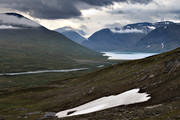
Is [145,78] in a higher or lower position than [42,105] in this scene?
higher

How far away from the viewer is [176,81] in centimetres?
5472

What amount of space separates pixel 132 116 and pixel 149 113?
8.28 feet

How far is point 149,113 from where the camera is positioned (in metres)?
35.8

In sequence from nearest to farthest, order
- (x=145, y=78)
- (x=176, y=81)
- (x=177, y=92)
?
(x=177, y=92)
(x=176, y=81)
(x=145, y=78)

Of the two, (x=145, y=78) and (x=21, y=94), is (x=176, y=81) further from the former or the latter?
(x=21, y=94)

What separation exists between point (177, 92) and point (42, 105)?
5327 centimetres

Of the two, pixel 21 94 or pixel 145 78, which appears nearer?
pixel 145 78

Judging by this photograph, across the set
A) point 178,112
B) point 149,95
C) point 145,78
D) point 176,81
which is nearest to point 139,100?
point 149,95

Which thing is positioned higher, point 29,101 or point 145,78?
point 145,78

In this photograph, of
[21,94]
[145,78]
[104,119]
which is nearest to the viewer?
[104,119]

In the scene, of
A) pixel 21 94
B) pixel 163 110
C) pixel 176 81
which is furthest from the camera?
pixel 21 94

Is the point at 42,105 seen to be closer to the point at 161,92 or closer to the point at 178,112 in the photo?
the point at 161,92

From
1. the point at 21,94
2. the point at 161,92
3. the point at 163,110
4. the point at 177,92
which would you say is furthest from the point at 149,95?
the point at 21,94

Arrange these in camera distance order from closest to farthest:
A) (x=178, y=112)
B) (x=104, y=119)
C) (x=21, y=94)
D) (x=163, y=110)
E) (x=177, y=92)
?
(x=178, y=112)
(x=163, y=110)
(x=104, y=119)
(x=177, y=92)
(x=21, y=94)
